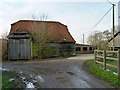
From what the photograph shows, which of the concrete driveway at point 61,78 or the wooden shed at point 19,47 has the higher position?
the wooden shed at point 19,47

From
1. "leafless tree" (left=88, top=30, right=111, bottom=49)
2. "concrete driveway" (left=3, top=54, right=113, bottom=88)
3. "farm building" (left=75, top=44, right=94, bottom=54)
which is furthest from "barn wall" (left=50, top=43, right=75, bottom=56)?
"leafless tree" (left=88, top=30, right=111, bottom=49)

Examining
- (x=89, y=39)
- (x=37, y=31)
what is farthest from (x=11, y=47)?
(x=89, y=39)

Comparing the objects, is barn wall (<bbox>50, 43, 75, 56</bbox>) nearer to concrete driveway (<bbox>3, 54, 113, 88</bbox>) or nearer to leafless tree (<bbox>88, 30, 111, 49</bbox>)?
concrete driveway (<bbox>3, 54, 113, 88</bbox>)

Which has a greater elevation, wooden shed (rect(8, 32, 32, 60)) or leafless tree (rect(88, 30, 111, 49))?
leafless tree (rect(88, 30, 111, 49))

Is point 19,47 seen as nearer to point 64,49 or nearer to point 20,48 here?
point 20,48

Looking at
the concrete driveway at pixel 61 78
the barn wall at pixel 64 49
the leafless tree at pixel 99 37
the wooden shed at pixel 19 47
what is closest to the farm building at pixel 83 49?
the leafless tree at pixel 99 37

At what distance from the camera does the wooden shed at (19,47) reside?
594 inches

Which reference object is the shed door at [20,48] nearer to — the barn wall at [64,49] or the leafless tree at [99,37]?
the barn wall at [64,49]

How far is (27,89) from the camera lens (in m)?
3.81

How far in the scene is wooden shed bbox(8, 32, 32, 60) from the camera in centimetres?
1508

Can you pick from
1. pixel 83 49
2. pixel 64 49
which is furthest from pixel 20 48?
pixel 83 49

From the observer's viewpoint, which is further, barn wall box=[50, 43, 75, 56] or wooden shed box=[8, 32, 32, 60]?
barn wall box=[50, 43, 75, 56]

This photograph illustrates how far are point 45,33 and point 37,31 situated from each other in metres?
1.26

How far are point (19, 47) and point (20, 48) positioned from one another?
0.21m
